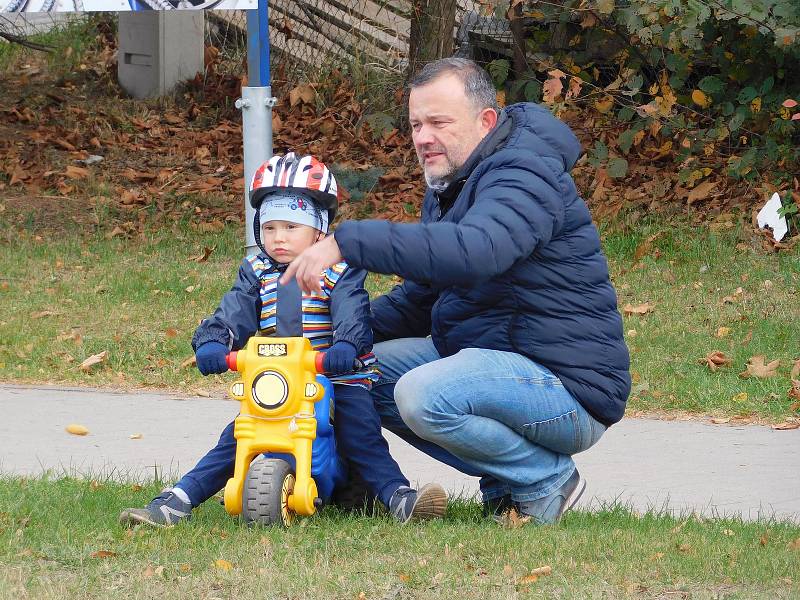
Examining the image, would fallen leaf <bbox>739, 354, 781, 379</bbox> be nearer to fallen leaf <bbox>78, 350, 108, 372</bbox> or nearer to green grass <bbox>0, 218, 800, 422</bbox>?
green grass <bbox>0, 218, 800, 422</bbox>

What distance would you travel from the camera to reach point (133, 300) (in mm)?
7961

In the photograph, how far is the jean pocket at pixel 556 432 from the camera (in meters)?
4.09

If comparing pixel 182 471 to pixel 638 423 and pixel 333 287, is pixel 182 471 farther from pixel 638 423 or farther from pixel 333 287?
pixel 638 423

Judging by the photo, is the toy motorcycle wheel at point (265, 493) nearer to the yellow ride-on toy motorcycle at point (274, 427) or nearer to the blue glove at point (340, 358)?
the yellow ride-on toy motorcycle at point (274, 427)

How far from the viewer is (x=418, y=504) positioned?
4133mm

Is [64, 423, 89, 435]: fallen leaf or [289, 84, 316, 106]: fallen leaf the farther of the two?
[289, 84, 316, 106]: fallen leaf

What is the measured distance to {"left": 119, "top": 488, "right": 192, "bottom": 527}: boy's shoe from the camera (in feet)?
13.3

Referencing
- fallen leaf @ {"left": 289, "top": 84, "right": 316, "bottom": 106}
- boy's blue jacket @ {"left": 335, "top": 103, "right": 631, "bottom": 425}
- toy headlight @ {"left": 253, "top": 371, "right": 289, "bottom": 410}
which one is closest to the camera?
boy's blue jacket @ {"left": 335, "top": 103, "right": 631, "bottom": 425}

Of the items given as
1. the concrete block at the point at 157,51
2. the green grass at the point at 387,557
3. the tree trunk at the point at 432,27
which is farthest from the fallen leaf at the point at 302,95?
the green grass at the point at 387,557

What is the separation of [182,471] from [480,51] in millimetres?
7654

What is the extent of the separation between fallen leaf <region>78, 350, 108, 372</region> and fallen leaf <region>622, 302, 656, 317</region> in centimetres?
299

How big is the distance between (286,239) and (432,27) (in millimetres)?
7036

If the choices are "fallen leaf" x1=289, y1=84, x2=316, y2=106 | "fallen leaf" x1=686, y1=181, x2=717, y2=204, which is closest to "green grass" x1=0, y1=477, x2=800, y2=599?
"fallen leaf" x1=686, y1=181, x2=717, y2=204

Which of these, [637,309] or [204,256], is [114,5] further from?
[637,309]
